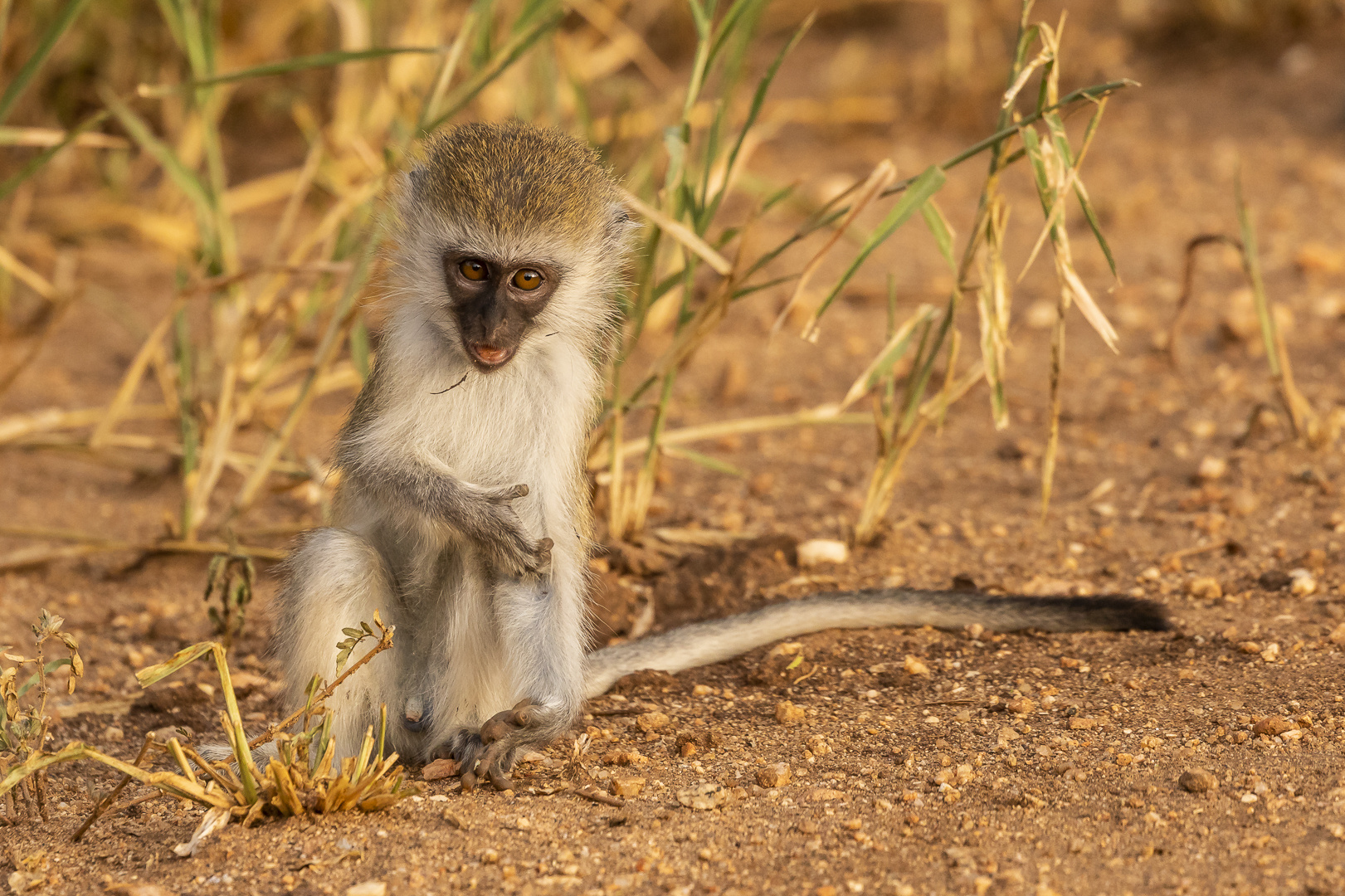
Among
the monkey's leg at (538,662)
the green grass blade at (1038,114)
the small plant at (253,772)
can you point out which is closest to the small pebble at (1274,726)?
the green grass blade at (1038,114)

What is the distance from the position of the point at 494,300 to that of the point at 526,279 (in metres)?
0.15

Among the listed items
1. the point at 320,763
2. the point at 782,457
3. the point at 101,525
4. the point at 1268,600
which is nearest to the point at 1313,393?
the point at 1268,600

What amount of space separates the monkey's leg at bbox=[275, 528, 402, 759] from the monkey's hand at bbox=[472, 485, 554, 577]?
308 millimetres

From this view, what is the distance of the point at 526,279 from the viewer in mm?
3709

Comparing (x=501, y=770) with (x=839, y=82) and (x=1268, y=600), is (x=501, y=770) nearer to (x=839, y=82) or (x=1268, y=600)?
(x=1268, y=600)

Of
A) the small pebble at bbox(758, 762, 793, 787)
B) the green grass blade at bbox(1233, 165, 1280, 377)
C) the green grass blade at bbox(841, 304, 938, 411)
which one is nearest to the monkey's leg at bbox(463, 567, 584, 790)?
the small pebble at bbox(758, 762, 793, 787)

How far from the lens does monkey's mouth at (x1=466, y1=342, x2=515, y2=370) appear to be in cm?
358

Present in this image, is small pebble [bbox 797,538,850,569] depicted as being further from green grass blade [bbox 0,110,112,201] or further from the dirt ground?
green grass blade [bbox 0,110,112,201]

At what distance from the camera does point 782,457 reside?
5.96 meters

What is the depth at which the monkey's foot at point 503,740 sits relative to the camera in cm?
347

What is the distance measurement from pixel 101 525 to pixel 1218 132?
694 cm

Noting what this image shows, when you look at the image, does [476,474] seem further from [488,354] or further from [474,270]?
[474,270]

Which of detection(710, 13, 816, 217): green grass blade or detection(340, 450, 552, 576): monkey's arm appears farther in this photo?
detection(710, 13, 816, 217): green grass blade

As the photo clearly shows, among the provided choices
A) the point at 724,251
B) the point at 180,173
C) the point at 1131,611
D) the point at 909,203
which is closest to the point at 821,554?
the point at 1131,611
